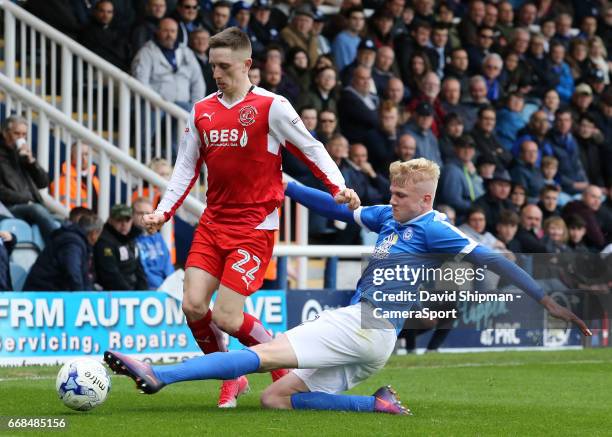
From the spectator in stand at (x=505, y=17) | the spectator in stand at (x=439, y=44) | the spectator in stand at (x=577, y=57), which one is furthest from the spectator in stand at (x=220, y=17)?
the spectator in stand at (x=577, y=57)

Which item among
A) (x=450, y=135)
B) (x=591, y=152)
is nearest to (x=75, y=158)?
(x=450, y=135)

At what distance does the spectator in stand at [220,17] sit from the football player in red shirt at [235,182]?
27.3 ft

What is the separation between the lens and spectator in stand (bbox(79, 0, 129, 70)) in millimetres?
16312

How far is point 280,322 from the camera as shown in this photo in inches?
568

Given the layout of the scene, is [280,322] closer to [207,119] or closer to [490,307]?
[490,307]

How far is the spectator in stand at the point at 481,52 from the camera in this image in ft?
68.5

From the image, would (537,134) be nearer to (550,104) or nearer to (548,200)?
(550,104)

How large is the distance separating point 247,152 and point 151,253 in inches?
219

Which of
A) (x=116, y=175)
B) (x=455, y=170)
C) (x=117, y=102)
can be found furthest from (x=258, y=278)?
(x=455, y=170)

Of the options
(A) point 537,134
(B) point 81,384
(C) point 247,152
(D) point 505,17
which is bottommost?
(B) point 81,384

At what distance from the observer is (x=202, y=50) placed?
17.0m

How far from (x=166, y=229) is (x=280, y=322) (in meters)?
1.62

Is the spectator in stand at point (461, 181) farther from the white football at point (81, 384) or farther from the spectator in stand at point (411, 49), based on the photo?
the white football at point (81, 384)

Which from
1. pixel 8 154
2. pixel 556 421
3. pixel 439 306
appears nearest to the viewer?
pixel 556 421
